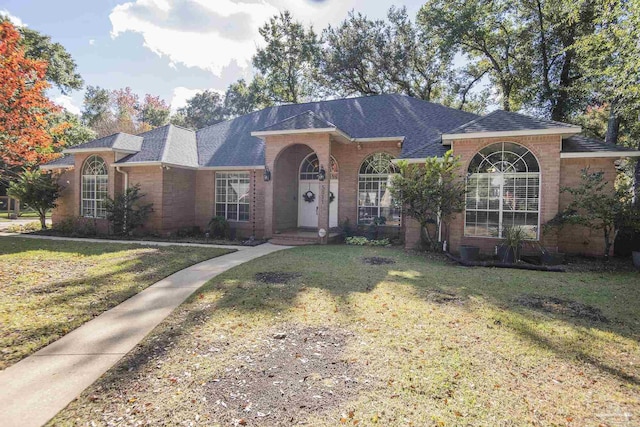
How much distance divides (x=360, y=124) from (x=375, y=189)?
326cm

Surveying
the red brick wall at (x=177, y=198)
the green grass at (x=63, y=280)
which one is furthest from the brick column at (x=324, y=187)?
the red brick wall at (x=177, y=198)

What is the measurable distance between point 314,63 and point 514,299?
25341 millimetres

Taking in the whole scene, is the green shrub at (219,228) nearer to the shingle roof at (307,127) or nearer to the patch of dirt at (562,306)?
the shingle roof at (307,127)

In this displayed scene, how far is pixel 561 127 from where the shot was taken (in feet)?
32.3

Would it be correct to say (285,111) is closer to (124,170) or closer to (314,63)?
(124,170)

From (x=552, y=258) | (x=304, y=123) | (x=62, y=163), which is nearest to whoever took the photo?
(x=552, y=258)

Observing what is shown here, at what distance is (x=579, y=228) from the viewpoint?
1055cm

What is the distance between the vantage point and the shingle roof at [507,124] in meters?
10.1

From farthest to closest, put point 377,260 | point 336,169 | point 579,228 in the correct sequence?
1. point 336,169
2. point 579,228
3. point 377,260

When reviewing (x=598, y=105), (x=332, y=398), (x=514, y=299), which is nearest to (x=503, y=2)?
(x=598, y=105)

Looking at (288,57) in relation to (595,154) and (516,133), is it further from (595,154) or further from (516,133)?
(595,154)

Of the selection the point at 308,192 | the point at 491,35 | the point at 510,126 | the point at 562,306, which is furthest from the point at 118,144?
the point at 491,35

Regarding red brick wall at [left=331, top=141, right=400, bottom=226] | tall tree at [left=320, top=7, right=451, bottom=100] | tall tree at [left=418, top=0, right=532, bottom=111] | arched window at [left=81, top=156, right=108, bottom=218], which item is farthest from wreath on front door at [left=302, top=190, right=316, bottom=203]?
tall tree at [left=320, top=7, right=451, bottom=100]

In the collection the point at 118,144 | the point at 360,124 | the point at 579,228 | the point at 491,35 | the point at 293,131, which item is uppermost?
the point at 491,35
